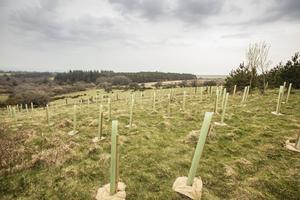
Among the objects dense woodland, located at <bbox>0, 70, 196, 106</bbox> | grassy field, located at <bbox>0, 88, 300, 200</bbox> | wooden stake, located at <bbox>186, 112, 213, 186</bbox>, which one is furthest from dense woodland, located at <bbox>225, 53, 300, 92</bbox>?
dense woodland, located at <bbox>0, 70, 196, 106</bbox>

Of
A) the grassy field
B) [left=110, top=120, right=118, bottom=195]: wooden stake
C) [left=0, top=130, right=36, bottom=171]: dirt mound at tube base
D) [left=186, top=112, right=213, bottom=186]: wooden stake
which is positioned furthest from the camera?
[left=0, top=130, right=36, bottom=171]: dirt mound at tube base

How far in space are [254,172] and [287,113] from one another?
→ 819 centimetres

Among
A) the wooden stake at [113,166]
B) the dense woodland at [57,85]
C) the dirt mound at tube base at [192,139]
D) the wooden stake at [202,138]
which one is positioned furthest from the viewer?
the dense woodland at [57,85]

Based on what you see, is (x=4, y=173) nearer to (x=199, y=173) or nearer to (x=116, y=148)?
(x=116, y=148)

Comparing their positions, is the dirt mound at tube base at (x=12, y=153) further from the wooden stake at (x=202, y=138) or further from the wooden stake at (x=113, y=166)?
the wooden stake at (x=202, y=138)

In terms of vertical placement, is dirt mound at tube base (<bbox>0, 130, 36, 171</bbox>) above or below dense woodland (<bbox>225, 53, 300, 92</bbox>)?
below

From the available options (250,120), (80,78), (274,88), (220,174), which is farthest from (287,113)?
(80,78)

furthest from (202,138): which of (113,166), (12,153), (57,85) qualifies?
(57,85)

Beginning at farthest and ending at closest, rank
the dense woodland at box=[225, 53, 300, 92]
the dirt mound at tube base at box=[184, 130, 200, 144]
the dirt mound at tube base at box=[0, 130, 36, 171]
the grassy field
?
the dense woodland at box=[225, 53, 300, 92] < the dirt mound at tube base at box=[184, 130, 200, 144] < the dirt mound at tube base at box=[0, 130, 36, 171] < the grassy field

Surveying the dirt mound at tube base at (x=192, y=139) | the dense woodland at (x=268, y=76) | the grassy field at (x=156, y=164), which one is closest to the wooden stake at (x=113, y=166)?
the grassy field at (x=156, y=164)

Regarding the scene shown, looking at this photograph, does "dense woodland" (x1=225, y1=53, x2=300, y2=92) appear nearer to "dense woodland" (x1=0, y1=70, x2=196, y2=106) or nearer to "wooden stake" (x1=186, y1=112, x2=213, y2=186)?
"wooden stake" (x1=186, y1=112, x2=213, y2=186)

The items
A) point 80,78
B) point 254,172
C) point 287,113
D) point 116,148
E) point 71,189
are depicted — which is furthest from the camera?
point 80,78

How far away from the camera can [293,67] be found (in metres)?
20.2

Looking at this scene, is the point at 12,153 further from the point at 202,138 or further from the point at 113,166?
the point at 202,138
